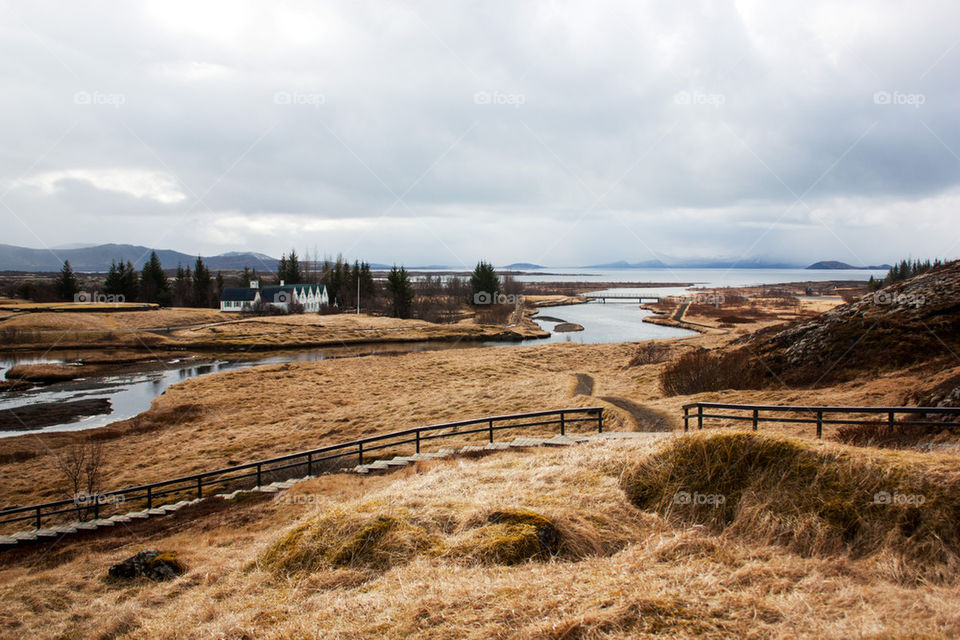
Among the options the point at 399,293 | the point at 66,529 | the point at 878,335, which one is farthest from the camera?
the point at 399,293

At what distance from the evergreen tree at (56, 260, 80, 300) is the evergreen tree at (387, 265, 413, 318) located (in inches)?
2549

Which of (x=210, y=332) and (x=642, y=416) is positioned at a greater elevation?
(x=642, y=416)

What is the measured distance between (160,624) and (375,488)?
561 centimetres

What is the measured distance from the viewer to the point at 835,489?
7.32 meters

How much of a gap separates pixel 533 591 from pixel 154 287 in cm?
12678

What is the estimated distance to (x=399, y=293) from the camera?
328ft

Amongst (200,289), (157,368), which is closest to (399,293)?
(200,289)

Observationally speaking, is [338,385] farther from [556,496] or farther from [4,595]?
[556,496]

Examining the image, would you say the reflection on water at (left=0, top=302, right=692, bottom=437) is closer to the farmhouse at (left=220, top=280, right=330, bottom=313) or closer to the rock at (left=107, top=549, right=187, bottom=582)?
the rock at (left=107, top=549, right=187, bottom=582)

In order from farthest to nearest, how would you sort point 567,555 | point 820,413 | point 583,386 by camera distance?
point 583,386 < point 820,413 < point 567,555

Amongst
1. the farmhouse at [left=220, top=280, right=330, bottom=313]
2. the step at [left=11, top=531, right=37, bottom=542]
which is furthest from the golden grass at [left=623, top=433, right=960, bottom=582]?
the farmhouse at [left=220, top=280, right=330, bottom=313]

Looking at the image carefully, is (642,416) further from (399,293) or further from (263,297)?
(263,297)

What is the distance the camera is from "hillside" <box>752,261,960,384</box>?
19281mm

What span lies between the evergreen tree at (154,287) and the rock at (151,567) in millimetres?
116902
